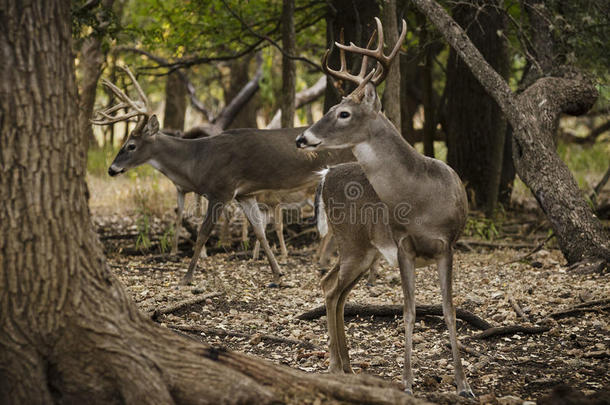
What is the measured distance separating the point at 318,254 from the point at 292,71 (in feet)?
7.88

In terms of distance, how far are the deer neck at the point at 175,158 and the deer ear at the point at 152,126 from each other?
0.32ft

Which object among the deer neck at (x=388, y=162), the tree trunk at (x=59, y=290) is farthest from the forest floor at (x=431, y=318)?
the tree trunk at (x=59, y=290)

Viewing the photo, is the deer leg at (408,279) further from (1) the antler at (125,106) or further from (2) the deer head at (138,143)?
(2) the deer head at (138,143)

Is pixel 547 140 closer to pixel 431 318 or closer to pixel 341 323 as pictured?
pixel 431 318

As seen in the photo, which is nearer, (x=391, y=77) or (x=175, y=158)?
(x=391, y=77)

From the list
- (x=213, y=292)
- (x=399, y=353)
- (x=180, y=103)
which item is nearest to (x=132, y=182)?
(x=180, y=103)

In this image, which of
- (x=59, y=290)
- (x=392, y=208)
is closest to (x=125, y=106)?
(x=392, y=208)

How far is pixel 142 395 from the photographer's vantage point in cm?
329

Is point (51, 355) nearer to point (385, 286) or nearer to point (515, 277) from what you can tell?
point (385, 286)

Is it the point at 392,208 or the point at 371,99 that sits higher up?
the point at 371,99

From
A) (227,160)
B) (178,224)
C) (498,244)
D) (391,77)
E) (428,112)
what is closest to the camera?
(391,77)

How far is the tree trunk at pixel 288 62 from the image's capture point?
9.34m

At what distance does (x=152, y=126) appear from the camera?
9039 mm

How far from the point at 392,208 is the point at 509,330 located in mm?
1721
